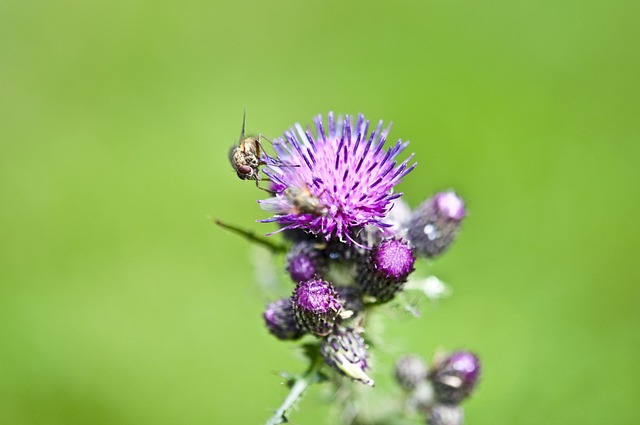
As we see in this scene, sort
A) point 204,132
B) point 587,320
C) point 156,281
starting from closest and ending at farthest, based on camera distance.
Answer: point 587,320, point 156,281, point 204,132

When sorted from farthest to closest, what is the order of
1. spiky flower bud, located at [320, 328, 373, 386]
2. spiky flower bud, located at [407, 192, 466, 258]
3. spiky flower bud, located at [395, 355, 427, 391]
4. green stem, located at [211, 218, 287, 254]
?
1. spiky flower bud, located at [395, 355, 427, 391]
2. spiky flower bud, located at [407, 192, 466, 258]
3. green stem, located at [211, 218, 287, 254]
4. spiky flower bud, located at [320, 328, 373, 386]

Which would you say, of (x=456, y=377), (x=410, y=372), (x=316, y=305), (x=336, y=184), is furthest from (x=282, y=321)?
(x=456, y=377)

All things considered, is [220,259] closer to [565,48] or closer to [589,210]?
[589,210]

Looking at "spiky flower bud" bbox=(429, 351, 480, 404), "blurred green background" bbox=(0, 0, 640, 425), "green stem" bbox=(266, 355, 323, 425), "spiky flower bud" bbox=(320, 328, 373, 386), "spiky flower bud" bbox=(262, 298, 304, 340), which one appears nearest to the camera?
"green stem" bbox=(266, 355, 323, 425)

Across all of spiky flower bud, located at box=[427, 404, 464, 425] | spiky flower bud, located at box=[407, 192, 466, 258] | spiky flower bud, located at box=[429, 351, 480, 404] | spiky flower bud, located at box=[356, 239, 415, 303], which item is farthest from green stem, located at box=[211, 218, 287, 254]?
spiky flower bud, located at box=[427, 404, 464, 425]

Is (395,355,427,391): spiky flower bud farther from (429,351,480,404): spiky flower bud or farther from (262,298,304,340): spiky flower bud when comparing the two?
(262,298,304,340): spiky flower bud

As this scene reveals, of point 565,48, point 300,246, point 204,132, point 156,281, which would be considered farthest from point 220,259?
point 565,48

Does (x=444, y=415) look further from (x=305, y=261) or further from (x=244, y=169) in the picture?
(x=244, y=169)
